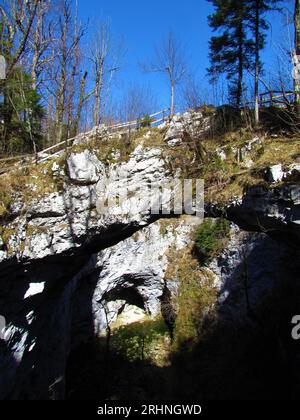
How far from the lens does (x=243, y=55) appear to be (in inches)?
589

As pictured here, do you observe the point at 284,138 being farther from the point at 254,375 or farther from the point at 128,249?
the point at 128,249

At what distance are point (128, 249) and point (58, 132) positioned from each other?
758 cm

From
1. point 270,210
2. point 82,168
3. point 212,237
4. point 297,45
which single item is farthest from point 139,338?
point 297,45

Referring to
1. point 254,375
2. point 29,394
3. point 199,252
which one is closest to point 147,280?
point 199,252

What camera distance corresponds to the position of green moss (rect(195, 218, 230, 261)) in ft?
45.6

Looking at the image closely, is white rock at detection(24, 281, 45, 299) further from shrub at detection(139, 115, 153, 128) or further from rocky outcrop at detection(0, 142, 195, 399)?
shrub at detection(139, 115, 153, 128)

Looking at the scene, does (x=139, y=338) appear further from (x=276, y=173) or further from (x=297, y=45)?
(x=297, y=45)
